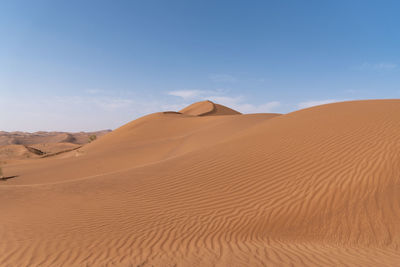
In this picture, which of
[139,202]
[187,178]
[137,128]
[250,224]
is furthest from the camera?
[137,128]

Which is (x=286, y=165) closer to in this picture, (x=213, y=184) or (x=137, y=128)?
(x=213, y=184)

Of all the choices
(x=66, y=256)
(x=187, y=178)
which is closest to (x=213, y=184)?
(x=187, y=178)

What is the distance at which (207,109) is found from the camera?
52.6 meters

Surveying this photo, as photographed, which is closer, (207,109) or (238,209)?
(238,209)

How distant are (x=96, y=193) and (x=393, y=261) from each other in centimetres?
724

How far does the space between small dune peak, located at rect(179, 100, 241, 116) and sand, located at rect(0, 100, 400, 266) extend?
135 ft

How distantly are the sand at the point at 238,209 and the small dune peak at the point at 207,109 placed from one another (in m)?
41.1

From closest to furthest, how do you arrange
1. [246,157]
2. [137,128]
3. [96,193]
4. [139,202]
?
[139,202]
[96,193]
[246,157]
[137,128]

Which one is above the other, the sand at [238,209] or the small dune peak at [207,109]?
the small dune peak at [207,109]

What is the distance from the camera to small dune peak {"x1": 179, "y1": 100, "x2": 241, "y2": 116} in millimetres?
51412

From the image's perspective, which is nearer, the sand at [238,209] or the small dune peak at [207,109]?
the sand at [238,209]

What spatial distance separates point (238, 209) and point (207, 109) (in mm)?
46906

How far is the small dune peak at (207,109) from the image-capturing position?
51412 mm

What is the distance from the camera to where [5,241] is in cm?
480
